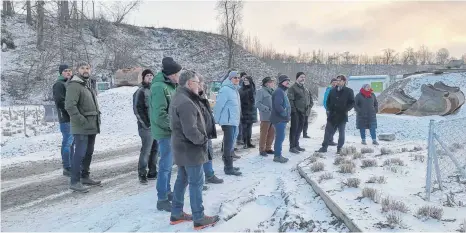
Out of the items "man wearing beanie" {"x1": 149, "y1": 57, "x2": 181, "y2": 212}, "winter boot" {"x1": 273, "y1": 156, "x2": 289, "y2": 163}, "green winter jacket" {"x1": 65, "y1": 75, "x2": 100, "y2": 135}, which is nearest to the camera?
"man wearing beanie" {"x1": 149, "y1": 57, "x2": 181, "y2": 212}

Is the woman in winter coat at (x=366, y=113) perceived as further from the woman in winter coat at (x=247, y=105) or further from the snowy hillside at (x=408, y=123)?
the woman in winter coat at (x=247, y=105)

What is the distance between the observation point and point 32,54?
1309 inches

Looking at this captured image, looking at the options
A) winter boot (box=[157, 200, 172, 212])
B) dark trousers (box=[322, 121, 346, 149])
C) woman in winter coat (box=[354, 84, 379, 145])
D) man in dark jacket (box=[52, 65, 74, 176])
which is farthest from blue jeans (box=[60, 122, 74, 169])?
woman in winter coat (box=[354, 84, 379, 145])

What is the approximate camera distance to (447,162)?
5.16 meters

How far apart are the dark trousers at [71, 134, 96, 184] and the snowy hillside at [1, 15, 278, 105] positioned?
23452 millimetres

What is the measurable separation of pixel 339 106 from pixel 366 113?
2202 millimetres

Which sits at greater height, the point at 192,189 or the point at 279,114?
the point at 279,114

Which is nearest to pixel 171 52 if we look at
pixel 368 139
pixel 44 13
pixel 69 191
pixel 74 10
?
pixel 74 10

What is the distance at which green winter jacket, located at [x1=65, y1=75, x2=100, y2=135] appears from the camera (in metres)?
5.59

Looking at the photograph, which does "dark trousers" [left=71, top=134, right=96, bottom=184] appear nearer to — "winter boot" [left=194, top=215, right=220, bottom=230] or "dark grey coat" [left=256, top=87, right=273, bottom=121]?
"winter boot" [left=194, top=215, right=220, bottom=230]

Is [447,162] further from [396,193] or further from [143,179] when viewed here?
[143,179]

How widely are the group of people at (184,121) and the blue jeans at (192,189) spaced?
1 centimetres

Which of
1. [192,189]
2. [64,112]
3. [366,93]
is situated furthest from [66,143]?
[366,93]

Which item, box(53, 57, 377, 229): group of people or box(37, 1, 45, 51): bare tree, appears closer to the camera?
box(53, 57, 377, 229): group of people
